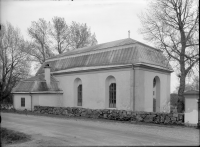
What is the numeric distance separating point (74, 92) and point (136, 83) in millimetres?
7821

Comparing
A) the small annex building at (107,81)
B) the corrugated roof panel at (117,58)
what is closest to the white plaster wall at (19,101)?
the small annex building at (107,81)

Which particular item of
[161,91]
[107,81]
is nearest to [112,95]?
[107,81]

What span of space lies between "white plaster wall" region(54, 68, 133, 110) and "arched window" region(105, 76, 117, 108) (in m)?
0.29

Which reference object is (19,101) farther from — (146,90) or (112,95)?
(146,90)

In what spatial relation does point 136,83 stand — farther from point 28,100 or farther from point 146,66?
Answer: point 28,100

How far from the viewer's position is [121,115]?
14961 mm

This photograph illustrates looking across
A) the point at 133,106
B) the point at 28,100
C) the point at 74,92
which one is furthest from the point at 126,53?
the point at 28,100

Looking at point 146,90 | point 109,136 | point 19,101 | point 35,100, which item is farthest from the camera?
point 19,101

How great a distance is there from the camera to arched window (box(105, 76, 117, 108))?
18891 millimetres

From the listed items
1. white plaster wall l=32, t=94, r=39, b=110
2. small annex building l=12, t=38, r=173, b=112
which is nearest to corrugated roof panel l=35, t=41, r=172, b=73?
small annex building l=12, t=38, r=173, b=112

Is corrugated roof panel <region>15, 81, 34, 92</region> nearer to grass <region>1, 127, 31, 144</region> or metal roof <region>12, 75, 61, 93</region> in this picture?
metal roof <region>12, 75, 61, 93</region>

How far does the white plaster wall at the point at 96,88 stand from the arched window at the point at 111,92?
0.29m

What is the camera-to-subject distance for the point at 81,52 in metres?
22.7

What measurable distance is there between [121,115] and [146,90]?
3.74 meters
